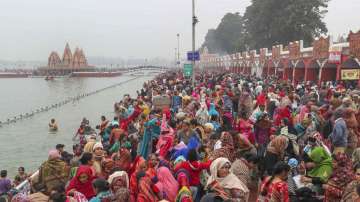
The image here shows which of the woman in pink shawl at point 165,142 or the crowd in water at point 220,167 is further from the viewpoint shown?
the woman in pink shawl at point 165,142

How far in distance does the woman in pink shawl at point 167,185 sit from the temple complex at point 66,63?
127m

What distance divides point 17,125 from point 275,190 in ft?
86.7

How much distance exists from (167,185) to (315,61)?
76.5 ft

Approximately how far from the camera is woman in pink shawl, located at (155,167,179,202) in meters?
5.90

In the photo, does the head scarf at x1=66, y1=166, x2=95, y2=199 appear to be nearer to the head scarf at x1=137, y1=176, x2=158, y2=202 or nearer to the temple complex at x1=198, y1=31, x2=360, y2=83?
the head scarf at x1=137, y1=176, x2=158, y2=202

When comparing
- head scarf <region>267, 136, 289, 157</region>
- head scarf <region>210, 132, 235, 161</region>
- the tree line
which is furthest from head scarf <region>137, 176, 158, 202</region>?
the tree line

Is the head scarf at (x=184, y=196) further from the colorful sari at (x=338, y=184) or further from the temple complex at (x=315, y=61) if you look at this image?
the temple complex at (x=315, y=61)

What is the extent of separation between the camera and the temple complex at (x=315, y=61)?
21625 mm

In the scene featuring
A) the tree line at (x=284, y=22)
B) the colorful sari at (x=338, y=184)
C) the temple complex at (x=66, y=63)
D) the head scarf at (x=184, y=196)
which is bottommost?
the temple complex at (x=66, y=63)

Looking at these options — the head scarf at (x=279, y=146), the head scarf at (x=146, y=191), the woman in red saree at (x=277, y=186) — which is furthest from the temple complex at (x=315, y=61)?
the head scarf at (x=146, y=191)

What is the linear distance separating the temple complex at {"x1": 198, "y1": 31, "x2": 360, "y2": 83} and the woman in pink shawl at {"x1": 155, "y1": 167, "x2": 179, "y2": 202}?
1144 cm

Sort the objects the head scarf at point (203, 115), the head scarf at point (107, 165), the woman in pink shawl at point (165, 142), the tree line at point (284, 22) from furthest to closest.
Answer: the tree line at point (284, 22), the head scarf at point (203, 115), the woman in pink shawl at point (165, 142), the head scarf at point (107, 165)

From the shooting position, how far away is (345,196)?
4926mm

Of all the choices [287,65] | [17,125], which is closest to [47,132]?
[17,125]
